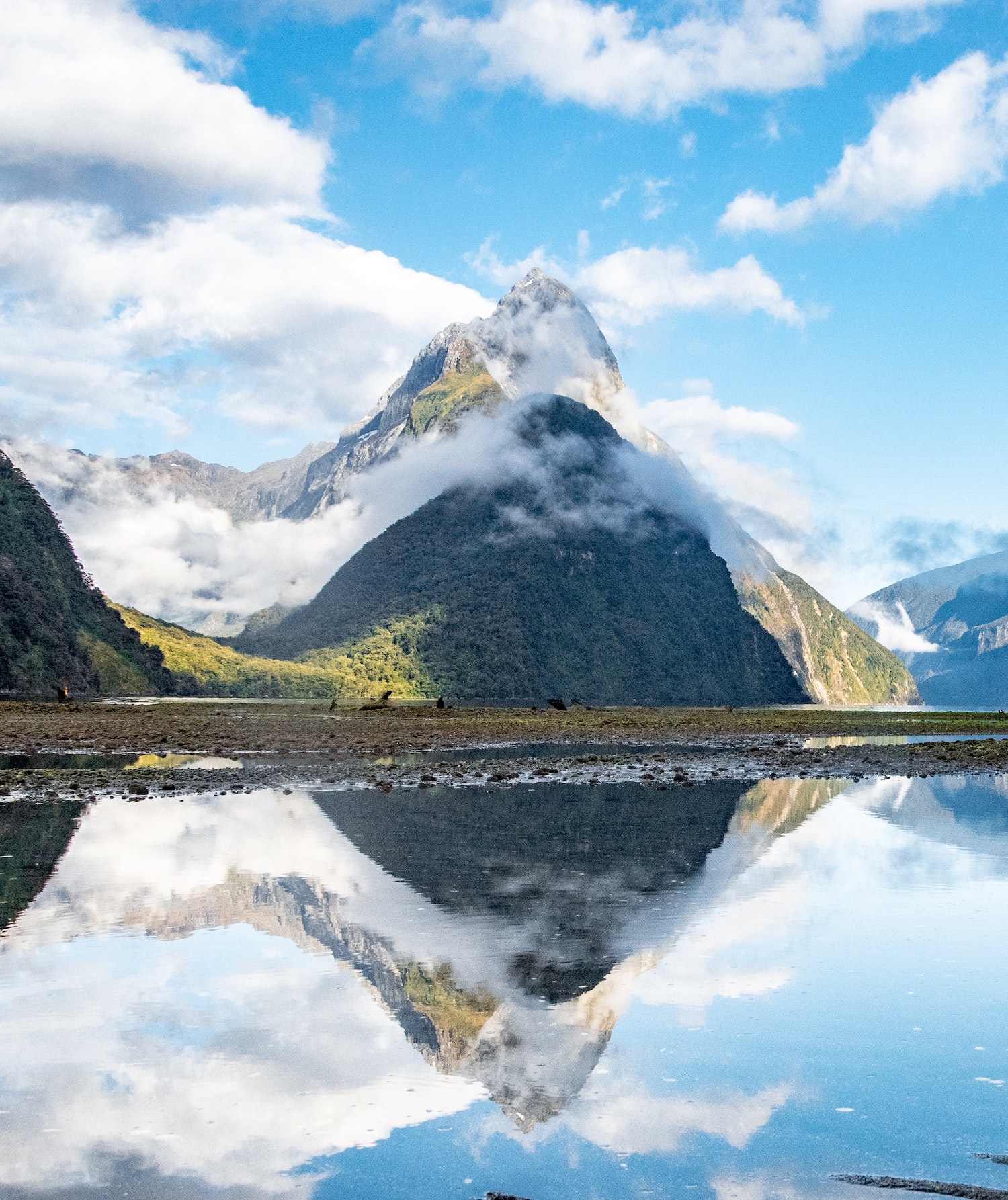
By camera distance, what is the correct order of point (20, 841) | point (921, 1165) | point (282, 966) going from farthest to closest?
point (20, 841)
point (282, 966)
point (921, 1165)

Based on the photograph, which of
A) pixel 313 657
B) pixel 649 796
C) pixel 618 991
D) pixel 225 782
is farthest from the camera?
pixel 313 657

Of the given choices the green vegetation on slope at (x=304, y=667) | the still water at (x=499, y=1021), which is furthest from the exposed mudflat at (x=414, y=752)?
the green vegetation on slope at (x=304, y=667)

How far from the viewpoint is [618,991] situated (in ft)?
28.6

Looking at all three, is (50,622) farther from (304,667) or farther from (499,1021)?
(499,1021)

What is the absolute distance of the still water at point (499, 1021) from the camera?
5.62 meters

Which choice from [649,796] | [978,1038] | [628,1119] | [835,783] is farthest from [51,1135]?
[835,783]

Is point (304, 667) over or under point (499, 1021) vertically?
over

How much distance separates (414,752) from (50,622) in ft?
282

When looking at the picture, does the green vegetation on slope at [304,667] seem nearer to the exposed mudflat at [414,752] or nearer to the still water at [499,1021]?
the exposed mudflat at [414,752]

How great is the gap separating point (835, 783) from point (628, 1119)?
81.5ft

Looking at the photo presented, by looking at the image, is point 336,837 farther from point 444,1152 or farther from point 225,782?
point 444,1152

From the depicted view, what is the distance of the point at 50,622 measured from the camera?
4412 inches

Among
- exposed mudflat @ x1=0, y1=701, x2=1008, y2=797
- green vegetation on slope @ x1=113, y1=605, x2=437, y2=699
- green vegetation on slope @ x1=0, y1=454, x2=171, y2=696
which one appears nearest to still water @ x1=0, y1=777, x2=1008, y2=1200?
exposed mudflat @ x1=0, y1=701, x2=1008, y2=797

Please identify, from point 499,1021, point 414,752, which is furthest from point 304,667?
point 499,1021
